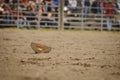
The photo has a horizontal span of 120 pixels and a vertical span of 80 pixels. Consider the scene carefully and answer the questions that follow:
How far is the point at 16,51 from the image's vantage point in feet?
35.3

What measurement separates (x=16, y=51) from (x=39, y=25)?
779 centimetres

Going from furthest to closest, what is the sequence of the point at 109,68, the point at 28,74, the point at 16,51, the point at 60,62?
the point at 16,51, the point at 60,62, the point at 109,68, the point at 28,74

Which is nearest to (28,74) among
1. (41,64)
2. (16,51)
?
(41,64)

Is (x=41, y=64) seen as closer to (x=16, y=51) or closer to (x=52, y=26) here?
(x=16, y=51)

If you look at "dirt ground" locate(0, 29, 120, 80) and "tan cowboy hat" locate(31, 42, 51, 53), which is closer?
"dirt ground" locate(0, 29, 120, 80)

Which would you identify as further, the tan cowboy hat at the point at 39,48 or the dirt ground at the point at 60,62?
the tan cowboy hat at the point at 39,48

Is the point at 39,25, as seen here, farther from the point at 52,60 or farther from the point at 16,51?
the point at 52,60

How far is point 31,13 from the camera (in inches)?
731

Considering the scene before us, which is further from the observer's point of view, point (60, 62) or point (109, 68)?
point (60, 62)

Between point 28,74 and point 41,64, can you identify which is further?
point 41,64

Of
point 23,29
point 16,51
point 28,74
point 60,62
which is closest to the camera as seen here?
point 28,74

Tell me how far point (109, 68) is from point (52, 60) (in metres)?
1.50

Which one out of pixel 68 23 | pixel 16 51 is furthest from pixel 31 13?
pixel 16 51

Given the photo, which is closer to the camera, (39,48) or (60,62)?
(60,62)
